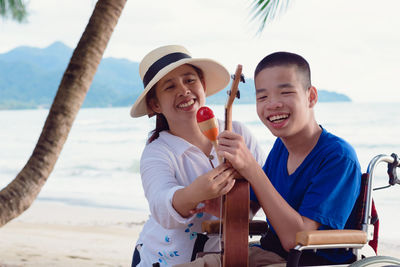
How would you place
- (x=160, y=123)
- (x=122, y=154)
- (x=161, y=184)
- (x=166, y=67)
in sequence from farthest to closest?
(x=122, y=154)
(x=160, y=123)
(x=166, y=67)
(x=161, y=184)

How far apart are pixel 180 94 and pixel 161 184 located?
0.46 meters

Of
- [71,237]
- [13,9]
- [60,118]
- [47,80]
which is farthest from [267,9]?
[47,80]

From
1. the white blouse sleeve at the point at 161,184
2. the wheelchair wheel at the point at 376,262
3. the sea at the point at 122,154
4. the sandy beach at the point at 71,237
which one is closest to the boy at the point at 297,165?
the wheelchair wheel at the point at 376,262

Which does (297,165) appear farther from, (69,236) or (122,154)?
(122,154)

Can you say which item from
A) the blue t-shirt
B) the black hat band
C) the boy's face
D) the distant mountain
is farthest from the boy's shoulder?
the distant mountain

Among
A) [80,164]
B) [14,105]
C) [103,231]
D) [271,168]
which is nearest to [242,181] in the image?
[271,168]

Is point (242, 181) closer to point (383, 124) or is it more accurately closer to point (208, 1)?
point (383, 124)

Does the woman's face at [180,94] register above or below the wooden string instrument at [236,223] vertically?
above

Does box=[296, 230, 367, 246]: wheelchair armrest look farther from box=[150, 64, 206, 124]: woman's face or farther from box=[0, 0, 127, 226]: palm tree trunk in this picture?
box=[0, 0, 127, 226]: palm tree trunk

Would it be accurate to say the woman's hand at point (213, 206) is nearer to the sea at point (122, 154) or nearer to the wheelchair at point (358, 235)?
the wheelchair at point (358, 235)

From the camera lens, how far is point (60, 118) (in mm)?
4074

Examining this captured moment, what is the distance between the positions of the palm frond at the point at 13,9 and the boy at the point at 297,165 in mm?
3866

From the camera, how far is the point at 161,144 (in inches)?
97.7

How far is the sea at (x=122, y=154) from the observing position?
11930mm
